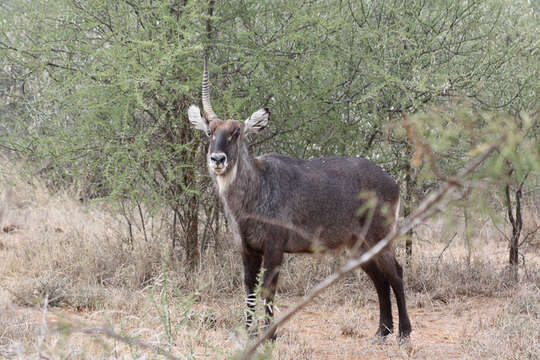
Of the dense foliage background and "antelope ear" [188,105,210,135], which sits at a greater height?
the dense foliage background

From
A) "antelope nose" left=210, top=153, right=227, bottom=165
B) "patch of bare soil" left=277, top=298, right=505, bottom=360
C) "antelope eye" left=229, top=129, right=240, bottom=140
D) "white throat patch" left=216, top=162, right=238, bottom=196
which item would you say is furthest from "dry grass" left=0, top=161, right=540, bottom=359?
"antelope eye" left=229, top=129, right=240, bottom=140

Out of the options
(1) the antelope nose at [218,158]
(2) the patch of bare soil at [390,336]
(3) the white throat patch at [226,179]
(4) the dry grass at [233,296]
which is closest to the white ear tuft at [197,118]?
(3) the white throat patch at [226,179]

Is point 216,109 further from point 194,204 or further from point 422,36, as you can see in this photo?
point 422,36

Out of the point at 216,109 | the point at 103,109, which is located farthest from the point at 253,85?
the point at 103,109

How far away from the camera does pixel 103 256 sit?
7.11 metres

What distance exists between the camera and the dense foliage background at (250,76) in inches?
238

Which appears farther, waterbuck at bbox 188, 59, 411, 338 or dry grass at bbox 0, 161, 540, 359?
waterbuck at bbox 188, 59, 411, 338

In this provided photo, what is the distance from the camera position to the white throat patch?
199 inches

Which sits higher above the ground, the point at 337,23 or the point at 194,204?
the point at 337,23

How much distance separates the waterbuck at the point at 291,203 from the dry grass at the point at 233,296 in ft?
1.35

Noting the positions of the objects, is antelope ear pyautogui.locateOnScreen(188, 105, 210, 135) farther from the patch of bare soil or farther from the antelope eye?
the patch of bare soil

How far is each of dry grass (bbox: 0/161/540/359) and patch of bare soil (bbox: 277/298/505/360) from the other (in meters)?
0.01

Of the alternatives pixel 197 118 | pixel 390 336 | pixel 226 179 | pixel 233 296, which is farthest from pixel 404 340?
pixel 197 118

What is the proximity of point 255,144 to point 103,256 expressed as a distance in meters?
2.18
